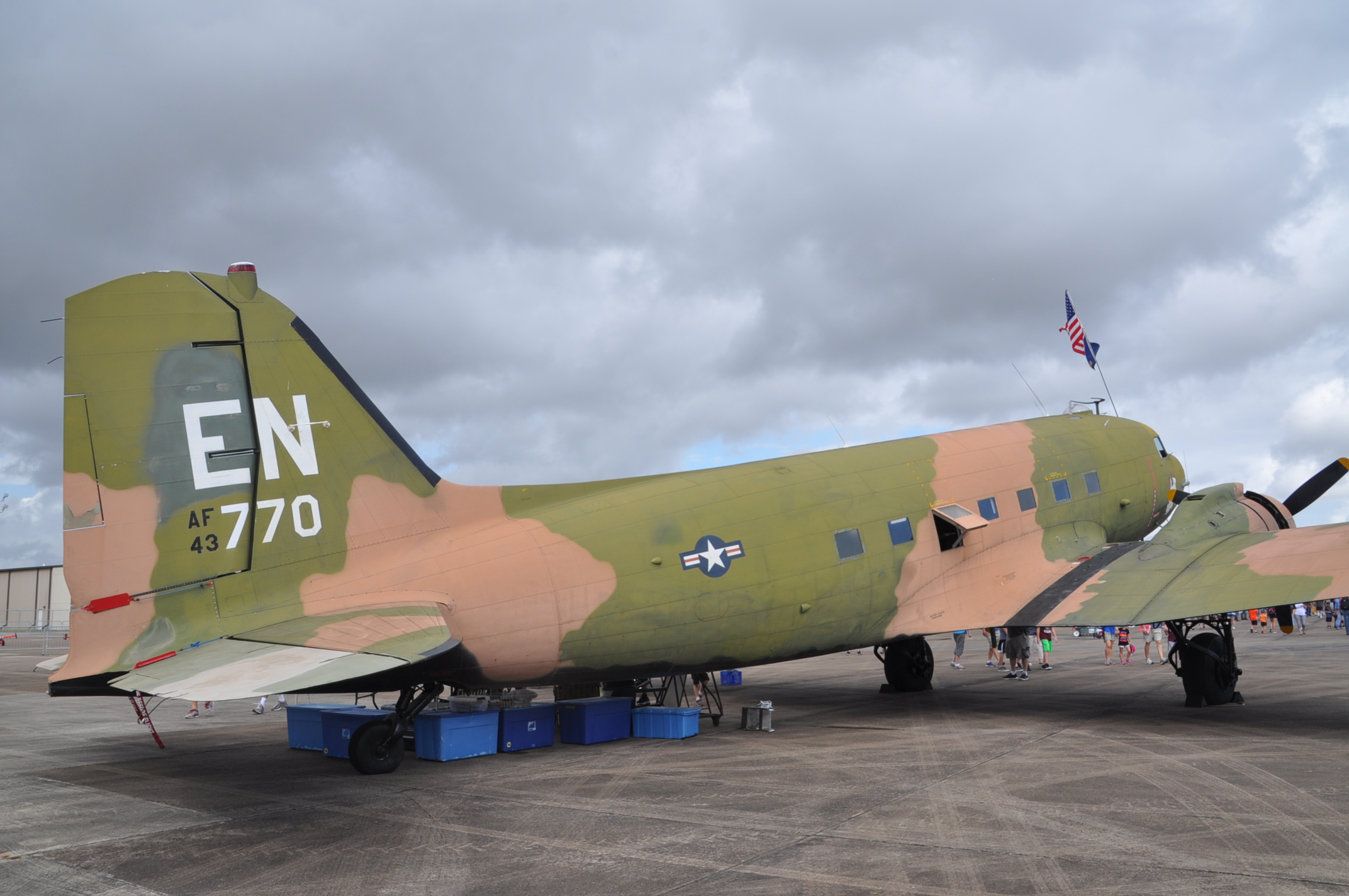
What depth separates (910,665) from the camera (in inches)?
863

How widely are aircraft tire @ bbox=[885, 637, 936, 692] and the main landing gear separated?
41.0 ft

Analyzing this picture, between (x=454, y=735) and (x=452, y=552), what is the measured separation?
2903mm

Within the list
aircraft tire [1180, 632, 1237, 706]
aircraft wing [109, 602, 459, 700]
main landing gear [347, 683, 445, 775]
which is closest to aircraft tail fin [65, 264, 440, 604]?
aircraft wing [109, 602, 459, 700]

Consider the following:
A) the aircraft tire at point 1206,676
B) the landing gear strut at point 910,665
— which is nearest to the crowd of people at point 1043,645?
the aircraft tire at point 1206,676

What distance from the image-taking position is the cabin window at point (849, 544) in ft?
53.1

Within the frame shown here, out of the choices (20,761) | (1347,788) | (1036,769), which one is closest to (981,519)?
(1036,769)

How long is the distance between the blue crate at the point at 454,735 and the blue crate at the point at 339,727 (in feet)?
2.10

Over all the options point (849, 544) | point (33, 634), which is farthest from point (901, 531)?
point (33, 634)

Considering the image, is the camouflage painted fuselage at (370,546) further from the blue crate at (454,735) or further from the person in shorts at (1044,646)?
the person in shorts at (1044,646)

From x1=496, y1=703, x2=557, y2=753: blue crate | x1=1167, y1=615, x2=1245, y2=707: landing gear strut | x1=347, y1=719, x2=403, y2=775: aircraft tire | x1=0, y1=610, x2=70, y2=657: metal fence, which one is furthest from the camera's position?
x1=0, y1=610, x2=70, y2=657: metal fence

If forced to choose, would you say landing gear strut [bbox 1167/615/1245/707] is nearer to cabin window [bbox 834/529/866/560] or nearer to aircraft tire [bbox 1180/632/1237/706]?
aircraft tire [bbox 1180/632/1237/706]

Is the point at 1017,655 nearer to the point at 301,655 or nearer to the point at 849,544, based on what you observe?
the point at 849,544

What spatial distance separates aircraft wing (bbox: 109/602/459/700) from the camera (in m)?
8.38

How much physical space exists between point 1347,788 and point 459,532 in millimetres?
11237
